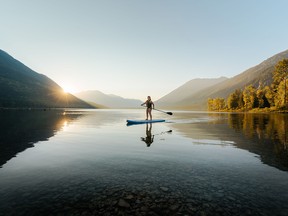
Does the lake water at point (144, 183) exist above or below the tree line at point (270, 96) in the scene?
below

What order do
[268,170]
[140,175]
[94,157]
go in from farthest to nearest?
[94,157]
[268,170]
[140,175]

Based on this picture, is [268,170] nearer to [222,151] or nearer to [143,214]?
[222,151]

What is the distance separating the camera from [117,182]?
30.0 feet

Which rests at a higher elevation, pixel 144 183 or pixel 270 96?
pixel 270 96

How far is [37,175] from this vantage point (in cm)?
1019

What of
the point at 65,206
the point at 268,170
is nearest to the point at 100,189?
the point at 65,206

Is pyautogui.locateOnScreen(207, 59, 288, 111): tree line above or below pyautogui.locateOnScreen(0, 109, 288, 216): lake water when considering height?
above

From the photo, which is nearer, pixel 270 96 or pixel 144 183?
pixel 144 183

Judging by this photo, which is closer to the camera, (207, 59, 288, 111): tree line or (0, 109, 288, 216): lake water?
(0, 109, 288, 216): lake water

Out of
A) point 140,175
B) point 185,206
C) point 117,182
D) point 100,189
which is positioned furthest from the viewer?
point 140,175

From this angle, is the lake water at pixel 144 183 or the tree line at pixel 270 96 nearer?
the lake water at pixel 144 183

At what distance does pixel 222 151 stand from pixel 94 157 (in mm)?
9350

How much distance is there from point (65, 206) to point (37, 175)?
4119 mm

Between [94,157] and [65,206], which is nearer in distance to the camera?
[65,206]
